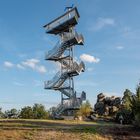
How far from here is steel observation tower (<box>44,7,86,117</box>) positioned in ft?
168

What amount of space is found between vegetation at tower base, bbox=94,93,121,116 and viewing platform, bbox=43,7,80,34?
41.1 ft

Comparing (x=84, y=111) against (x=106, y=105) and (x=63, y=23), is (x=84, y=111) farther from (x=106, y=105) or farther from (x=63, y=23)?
(x=63, y=23)

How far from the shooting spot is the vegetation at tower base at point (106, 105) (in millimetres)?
53147

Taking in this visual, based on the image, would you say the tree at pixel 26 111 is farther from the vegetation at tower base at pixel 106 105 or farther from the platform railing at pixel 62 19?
the platform railing at pixel 62 19

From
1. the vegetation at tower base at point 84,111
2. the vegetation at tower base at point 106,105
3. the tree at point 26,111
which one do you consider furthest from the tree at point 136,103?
the tree at point 26,111

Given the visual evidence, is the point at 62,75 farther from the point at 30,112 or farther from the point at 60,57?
the point at 30,112

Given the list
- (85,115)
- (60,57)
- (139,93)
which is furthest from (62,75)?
(139,93)

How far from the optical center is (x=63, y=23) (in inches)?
2037

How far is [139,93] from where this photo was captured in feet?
113

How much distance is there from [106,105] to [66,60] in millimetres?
9399

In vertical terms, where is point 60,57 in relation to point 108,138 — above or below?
A: above

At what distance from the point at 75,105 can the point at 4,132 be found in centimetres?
2408

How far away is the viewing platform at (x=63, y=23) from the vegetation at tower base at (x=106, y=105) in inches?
494

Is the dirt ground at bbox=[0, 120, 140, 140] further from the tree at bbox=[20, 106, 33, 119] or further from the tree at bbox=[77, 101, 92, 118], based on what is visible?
the tree at bbox=[20, 106, 33, 119]
